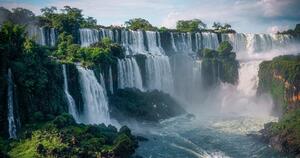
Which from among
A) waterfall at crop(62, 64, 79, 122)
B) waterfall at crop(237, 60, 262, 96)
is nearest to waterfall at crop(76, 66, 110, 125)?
waterfall at crop(62, 64, 79, 122)

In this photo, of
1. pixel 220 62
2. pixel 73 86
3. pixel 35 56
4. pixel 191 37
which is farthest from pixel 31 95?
pixel 191 37

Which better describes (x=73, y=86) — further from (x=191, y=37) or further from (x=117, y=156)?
(x=191, y=37)

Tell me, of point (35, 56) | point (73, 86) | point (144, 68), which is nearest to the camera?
point (35, 56)

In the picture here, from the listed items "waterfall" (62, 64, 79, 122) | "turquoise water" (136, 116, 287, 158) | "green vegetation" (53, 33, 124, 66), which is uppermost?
"green vegetation" (53, 33, 124, 66)

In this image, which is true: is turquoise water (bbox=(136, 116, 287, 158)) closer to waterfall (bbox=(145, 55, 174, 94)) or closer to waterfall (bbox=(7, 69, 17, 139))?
waterfall (bbox=(145, 55, 174, 94))

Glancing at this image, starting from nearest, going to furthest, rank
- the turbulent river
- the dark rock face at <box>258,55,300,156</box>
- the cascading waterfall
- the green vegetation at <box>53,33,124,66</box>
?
the dark rock face at <box>258,55,300,156</box> → the turbulent river → the green vegetation at <box>53,33,124,66</box> → the cascading waterfall
